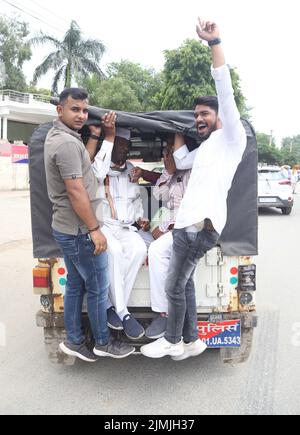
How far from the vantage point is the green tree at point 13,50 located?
40594mm

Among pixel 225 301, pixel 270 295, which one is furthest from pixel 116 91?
pixel 225 301

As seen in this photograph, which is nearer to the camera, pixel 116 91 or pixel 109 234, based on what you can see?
pixel 109 234

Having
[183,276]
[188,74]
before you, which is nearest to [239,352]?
[183,276]

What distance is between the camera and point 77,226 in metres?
3.10

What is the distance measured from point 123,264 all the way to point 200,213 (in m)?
0.81

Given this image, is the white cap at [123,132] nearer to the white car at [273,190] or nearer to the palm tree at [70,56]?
the white car at [273,190]

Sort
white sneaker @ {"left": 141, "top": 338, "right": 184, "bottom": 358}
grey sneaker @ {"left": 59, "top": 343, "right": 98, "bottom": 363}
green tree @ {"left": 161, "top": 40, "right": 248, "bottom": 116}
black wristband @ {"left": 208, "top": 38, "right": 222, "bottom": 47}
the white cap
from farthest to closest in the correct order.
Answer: green tree @ {"left": 161, "top": 40, "right": 248, "bottom": 116} → the white cap → grey sneaker @ {"left": 59, "top": 343, "right": 98, "bottom": 363} → white sneaker @ {"left": 141, "top": 338, "right": 184, "bottom": 358} → black wristband @ {"left": 208, "top": 38, "right": 222, "bottom": 47}

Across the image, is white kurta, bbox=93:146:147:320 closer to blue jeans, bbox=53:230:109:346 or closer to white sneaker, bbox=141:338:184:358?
blue jeans, bbox=53:230:109:346

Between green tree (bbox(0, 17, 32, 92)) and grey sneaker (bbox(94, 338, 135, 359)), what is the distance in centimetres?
4102

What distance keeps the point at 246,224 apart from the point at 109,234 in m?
1.08

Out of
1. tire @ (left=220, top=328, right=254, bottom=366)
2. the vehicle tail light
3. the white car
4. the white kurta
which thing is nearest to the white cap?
the white kurta

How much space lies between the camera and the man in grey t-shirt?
296 cm

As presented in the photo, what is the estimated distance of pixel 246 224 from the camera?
3539mm

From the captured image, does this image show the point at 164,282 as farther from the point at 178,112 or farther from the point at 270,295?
the point at 270,295
